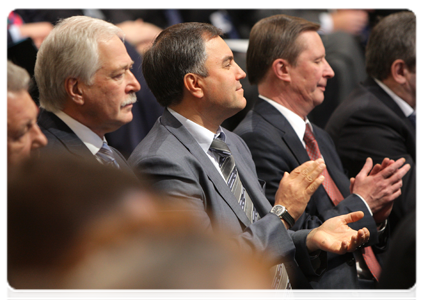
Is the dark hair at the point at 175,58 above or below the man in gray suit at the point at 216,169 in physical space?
above

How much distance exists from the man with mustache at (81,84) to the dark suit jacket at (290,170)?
0.74 meters

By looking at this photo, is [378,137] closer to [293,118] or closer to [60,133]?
[293,118]

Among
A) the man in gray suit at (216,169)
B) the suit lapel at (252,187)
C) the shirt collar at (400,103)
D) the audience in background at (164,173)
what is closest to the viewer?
the audience in background at (164,173)

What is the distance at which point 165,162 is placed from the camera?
1.52 meters

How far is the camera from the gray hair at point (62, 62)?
139cm

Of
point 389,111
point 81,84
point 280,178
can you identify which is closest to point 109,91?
point 81,84

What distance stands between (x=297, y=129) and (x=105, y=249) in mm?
1873

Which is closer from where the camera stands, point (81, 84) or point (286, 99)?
point (81, 84)

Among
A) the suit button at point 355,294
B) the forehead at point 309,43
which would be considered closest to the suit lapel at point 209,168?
the suit button at point 355,294

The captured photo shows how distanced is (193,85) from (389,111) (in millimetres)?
1271

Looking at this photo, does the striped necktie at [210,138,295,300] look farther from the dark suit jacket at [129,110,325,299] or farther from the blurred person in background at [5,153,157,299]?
the blurred person in background at [5,153,157,299]

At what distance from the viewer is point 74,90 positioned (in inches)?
55.2

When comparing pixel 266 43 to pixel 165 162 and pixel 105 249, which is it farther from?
pixel 105 249

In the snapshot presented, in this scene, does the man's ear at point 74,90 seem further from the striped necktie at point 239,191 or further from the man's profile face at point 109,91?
the striped necktie at point 239,191
